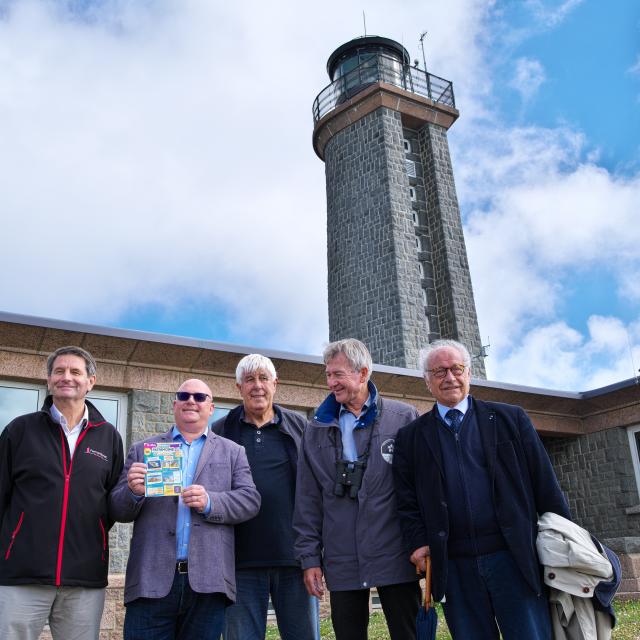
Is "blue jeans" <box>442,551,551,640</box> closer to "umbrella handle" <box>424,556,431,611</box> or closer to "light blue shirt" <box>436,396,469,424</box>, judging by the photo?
"umbrella handle" <box>424,556,431,611</box>

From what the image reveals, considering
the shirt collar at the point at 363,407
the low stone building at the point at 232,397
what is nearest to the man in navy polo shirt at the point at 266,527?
the shirt collar at the point at 363,407

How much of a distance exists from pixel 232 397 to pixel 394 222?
16064 millimetres

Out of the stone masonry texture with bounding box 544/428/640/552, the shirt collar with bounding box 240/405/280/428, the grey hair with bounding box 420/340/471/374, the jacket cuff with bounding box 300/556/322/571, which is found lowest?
the jacket cuff with bounding box 300/556/322/571

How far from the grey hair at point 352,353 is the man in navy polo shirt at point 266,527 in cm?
40

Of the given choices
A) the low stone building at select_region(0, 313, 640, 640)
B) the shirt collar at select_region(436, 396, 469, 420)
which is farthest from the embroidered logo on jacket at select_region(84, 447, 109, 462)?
the low stone building at select_region(0, 313, 640, 640)

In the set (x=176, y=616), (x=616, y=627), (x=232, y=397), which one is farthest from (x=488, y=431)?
(x=232, y=397)

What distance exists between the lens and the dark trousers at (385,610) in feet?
10.7

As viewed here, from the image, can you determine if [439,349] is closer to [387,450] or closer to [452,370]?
[452,370]

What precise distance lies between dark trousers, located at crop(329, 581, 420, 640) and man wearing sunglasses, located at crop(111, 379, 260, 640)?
516mm

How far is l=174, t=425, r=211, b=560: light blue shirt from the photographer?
3.39 meters

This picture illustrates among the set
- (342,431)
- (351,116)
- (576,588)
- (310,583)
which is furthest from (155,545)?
(351,116)

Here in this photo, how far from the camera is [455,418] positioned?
11.6ft

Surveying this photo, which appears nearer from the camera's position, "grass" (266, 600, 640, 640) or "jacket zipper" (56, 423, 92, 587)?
"jacket zipper" (56, 423, 92, 587)

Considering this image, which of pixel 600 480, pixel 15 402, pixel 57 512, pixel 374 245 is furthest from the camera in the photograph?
pixel 374 245
